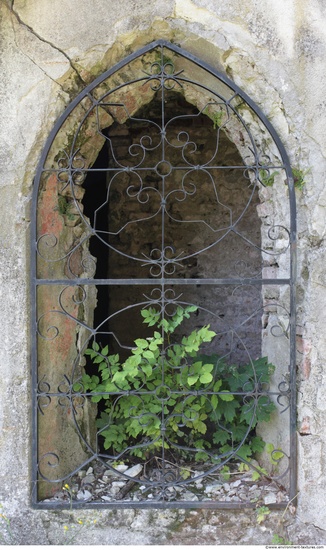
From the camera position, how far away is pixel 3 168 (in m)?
2.69

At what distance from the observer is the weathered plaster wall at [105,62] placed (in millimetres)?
2654

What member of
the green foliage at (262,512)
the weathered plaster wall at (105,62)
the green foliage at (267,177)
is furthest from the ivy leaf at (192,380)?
the green foliage at (267,177)

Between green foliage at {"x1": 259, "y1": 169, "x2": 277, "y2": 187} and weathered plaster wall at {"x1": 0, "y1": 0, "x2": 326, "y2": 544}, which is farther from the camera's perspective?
green foliage at {"x1": 259, "y1": 169, "x2": 277, "y2": 187}

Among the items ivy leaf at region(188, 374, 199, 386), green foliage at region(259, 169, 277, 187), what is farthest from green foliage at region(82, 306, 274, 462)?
green foliage at region(259, 169, 277, 187)

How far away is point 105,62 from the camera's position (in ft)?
9.05

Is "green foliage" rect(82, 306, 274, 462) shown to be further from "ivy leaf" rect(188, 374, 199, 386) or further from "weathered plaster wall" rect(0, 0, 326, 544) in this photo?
"weathered plaster wall" rect(0, 0, 326, 544)

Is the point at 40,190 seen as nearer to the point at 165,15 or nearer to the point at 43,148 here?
the point at 43,148

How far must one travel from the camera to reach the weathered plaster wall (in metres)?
2.65

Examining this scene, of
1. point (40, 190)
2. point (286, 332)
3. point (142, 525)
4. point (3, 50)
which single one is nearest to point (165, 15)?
point (3, 50)

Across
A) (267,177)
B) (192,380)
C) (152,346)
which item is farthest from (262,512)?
(267,177)

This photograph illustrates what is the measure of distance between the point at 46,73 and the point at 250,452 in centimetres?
220

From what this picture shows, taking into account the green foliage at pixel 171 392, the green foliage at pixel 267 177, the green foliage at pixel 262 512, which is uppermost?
the green foliage at pixel 267 177

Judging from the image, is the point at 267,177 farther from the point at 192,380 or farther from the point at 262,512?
the point at 262,512

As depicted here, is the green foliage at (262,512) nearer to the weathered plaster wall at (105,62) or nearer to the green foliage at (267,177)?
the weathered plaster wall at (105,62)
